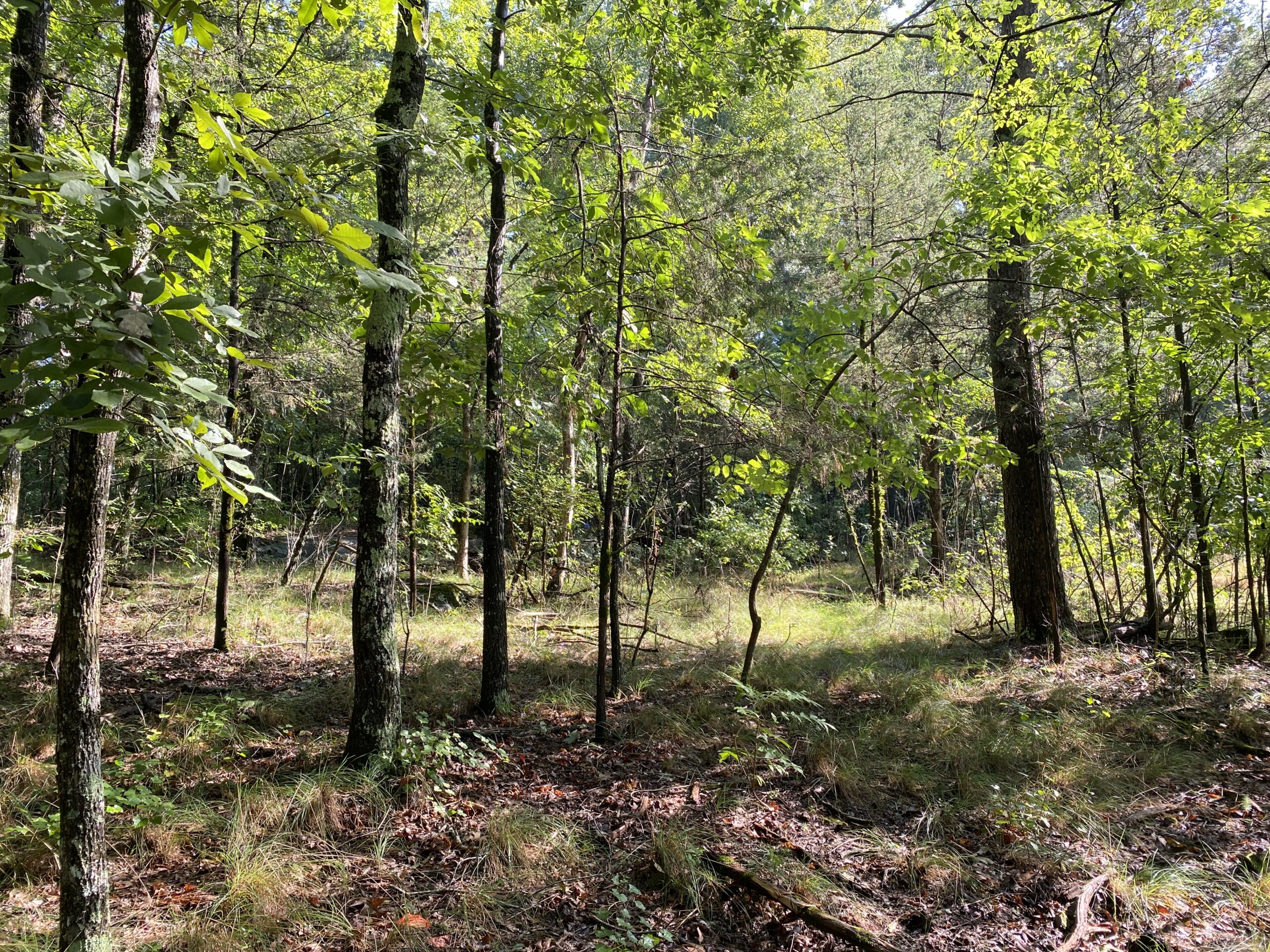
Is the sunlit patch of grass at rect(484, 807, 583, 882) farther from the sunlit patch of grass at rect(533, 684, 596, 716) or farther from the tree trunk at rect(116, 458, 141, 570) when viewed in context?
the tree trunk at rect(116, 458, 141, 570)

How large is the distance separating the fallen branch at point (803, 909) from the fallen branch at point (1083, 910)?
73cm

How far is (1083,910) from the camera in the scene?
2785 mm

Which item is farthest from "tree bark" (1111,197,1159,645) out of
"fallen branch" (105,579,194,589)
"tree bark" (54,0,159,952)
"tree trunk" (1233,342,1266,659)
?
"fallen branch" (105,579,194,589)

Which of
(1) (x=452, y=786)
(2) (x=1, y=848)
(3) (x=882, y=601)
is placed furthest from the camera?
(3) (x=882, y=601)

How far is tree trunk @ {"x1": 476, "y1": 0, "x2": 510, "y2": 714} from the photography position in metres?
4.99

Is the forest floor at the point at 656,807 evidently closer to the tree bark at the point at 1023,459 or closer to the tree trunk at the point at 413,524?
the tree bark at the point at 1023,459

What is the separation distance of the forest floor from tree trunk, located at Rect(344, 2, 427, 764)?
0.99 feet

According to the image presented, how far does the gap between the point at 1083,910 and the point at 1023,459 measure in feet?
17.4

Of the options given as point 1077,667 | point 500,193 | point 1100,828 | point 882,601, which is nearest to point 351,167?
point 500,193

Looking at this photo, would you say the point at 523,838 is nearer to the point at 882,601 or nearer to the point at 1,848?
the point at 1,848

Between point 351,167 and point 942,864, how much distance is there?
15.8 feet

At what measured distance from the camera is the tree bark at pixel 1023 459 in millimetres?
6586

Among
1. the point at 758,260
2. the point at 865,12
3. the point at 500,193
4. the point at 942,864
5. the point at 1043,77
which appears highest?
the point at 865,12

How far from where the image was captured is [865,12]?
24.5 feet
